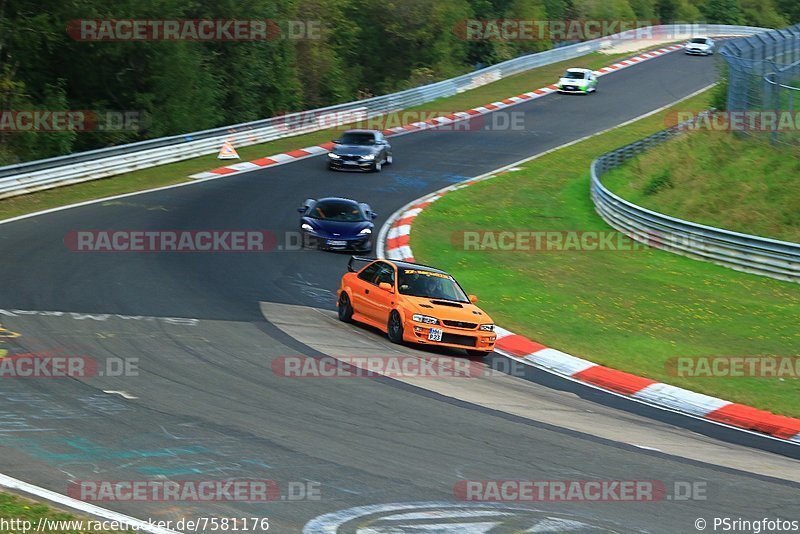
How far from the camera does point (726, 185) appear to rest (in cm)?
2734

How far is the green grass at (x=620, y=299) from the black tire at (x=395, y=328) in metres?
2.50

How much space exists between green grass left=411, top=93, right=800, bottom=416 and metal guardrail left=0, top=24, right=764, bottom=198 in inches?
358

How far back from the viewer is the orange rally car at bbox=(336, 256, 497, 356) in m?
15.8

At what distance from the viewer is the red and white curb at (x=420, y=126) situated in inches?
1287

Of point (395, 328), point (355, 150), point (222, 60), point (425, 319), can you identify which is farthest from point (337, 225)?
point (222, 60)

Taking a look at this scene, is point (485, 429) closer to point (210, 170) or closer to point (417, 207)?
point (417, 207)

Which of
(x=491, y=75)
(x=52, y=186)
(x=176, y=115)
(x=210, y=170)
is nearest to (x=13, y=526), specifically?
(x=52, y=186)

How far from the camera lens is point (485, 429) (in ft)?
38.2

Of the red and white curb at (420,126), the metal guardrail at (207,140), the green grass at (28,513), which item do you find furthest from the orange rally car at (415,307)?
the red and white curb at (420,126)

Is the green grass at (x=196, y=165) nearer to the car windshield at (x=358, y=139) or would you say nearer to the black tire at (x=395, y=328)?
the car windshield at (x=358, y=139)

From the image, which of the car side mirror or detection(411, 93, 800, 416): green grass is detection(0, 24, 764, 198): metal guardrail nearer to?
detection(411, 93, 800, 416): green grass

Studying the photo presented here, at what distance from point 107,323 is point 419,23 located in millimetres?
43645

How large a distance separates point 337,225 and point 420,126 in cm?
1976

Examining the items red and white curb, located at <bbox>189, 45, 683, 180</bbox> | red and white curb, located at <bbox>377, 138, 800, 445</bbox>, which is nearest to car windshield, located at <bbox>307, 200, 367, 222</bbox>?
red and white curb, located at <bbox>377, 138, 800, 445</bbox>
